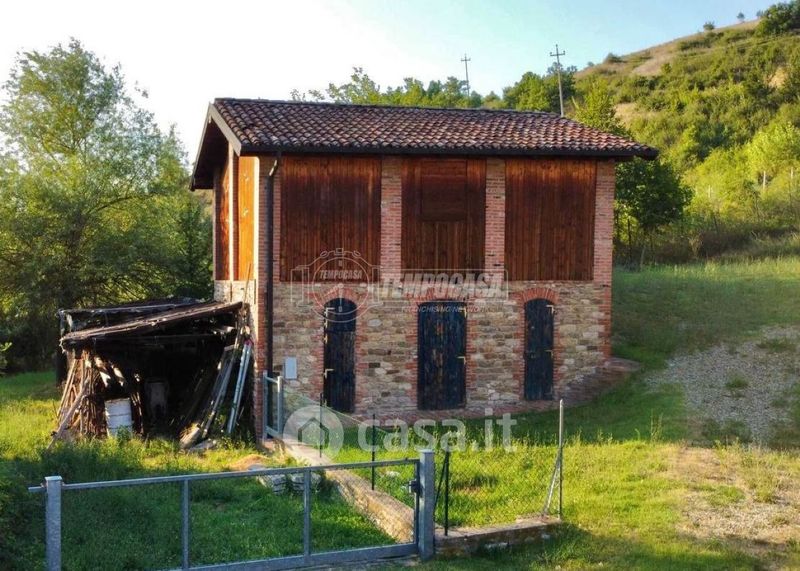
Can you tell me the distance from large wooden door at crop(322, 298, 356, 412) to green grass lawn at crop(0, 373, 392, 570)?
105 inches

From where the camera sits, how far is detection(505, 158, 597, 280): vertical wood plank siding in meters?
15.4

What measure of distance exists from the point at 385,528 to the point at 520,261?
26.6 ft

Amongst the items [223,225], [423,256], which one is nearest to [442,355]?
[423,256]

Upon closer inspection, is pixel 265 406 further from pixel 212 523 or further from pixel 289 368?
pixel 212 523

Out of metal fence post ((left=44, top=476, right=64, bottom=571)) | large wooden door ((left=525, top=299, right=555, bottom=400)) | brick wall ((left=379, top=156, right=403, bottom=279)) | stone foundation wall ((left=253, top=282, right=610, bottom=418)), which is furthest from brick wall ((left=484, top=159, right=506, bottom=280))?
metal fence post ((left=44, top=476, right=64, bottom=571))

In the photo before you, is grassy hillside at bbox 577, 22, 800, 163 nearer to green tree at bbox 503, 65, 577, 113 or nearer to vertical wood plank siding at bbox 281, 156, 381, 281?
green tree at bbox 503, 65, 577, 113

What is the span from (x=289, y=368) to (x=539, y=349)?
5112 mm

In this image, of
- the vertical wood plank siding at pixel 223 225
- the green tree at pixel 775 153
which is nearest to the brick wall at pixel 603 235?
the vertical wood plank siding at pixel 223 225

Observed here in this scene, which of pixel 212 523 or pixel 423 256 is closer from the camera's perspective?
pixel 212 523

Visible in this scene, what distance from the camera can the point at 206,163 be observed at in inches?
794

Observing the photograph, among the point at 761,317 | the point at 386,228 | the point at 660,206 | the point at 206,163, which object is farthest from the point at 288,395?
the point at 660,206

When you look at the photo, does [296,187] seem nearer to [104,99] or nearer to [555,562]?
[555,562]

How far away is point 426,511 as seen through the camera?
7.61 meters

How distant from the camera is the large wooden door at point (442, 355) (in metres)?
15.0
